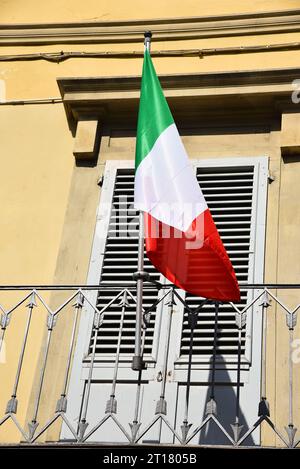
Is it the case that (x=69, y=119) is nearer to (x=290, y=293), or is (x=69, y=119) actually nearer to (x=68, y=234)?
(x=68, y=234)

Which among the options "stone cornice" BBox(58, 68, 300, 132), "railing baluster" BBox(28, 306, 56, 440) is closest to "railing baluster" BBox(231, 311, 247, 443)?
"railing baluster" BBox(28, 306, 56, 440)

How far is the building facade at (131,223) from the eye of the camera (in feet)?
27.0

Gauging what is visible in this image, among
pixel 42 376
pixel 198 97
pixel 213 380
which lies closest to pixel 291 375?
pixel 213 380

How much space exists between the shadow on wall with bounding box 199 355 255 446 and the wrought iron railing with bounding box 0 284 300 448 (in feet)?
0.07

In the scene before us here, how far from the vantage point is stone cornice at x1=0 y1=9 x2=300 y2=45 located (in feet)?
34.5

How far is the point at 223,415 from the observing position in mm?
8172

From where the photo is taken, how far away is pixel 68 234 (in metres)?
9.52

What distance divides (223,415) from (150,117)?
225 centimetres

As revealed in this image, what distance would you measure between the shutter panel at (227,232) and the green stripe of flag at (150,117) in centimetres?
105

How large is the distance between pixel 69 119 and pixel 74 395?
9.23 ft

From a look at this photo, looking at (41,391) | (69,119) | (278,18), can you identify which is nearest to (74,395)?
(41,391)

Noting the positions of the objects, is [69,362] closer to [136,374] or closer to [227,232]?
[136,374]

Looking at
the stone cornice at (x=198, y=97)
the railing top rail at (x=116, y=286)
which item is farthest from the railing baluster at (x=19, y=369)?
the stone cornice at (x=198, y=97)
